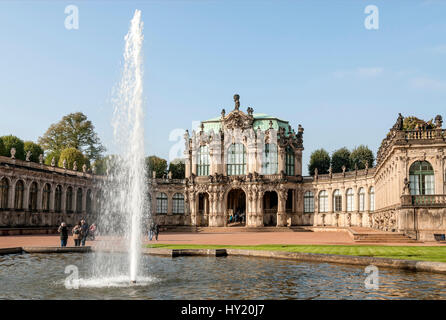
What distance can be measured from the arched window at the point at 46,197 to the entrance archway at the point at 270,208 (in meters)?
31.9

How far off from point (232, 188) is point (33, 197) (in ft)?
97.5

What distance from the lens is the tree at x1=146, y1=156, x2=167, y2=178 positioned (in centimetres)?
9551

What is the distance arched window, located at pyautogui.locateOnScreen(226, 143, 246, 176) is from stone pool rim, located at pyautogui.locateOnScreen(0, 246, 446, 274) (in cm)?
4938

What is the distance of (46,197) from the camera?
6297 cm

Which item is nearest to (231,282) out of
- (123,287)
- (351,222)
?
(123,287)

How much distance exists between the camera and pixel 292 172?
7856 centimetres

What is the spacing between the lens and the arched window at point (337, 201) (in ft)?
237

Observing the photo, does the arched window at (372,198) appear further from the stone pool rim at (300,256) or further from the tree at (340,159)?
the stone pool rim at (300,256)

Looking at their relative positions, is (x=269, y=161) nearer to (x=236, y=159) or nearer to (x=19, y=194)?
(x=236, y=159)

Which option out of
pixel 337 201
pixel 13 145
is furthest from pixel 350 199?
pixel 13 145

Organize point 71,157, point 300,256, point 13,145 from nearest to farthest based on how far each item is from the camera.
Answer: point 300,256, point 13,145, point 71,157

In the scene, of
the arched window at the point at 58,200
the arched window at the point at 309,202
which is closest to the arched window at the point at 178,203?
the arched window at the point at 309,202
